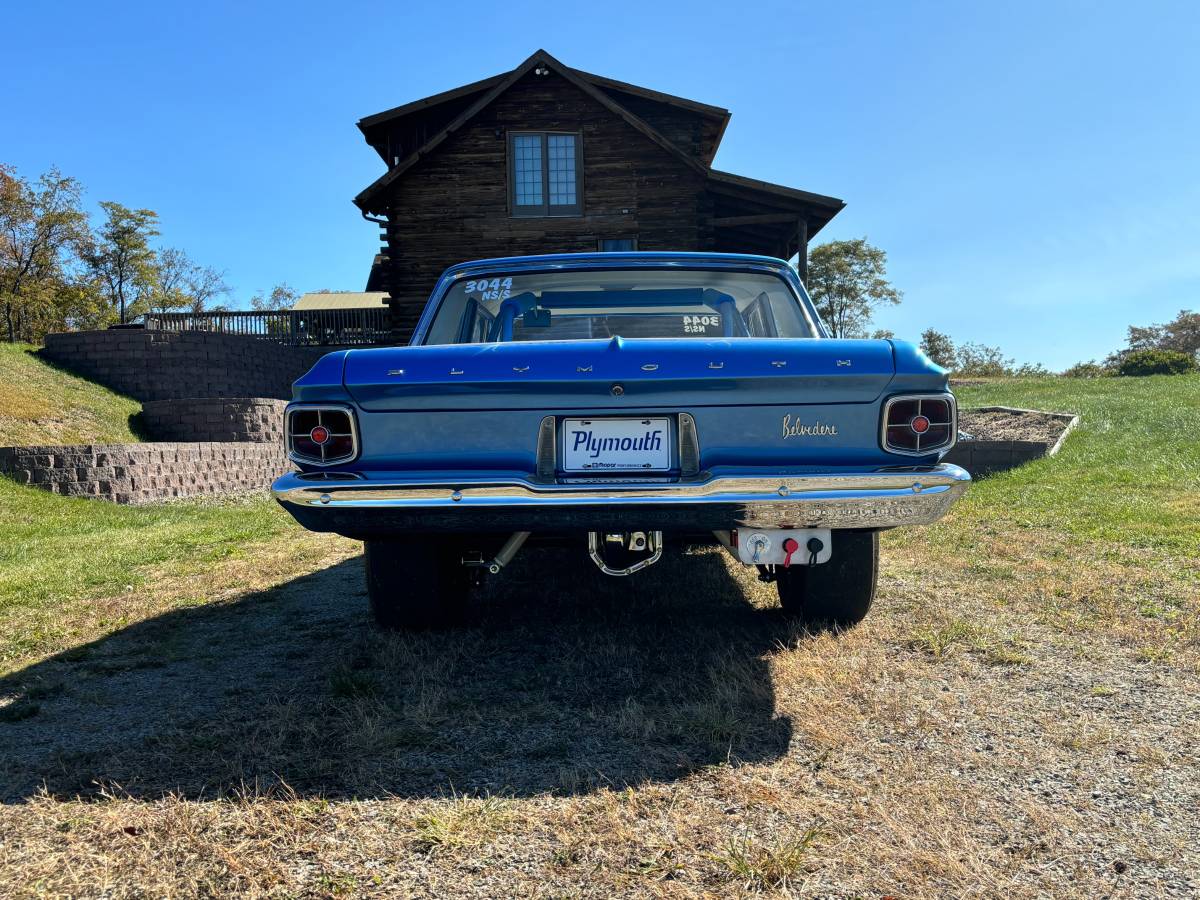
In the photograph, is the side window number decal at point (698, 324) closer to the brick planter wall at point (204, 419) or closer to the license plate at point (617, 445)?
the license plate at point (617, 445)

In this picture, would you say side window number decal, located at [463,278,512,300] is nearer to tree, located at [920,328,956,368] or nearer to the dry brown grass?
the dry brown grass

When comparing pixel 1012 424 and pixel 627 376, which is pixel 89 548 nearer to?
pixel 627 376

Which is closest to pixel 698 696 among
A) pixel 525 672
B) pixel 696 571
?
pixel 525 672

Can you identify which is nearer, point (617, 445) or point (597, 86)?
point (617, 445)

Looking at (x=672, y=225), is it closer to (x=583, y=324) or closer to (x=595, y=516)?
(x=583, y=324)

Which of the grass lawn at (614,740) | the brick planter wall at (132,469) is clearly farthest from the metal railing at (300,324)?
the grass lawn at (614,740)

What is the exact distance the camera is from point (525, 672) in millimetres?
3021

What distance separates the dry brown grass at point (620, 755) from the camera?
1743mm

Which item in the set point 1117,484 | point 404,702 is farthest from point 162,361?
point 1117,484

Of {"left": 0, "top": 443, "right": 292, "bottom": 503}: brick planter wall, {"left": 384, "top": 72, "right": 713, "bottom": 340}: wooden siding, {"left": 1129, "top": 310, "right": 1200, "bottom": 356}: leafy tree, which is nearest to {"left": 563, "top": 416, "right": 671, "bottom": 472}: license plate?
{"left": 0, "top": 443, "right": 292, "bottom": 503}: brick planter wall

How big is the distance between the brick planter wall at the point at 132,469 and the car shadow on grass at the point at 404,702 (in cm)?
720

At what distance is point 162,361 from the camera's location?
1691 centimetres

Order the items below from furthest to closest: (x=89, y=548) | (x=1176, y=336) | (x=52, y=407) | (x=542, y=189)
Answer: (x=1176, y=336)
(x=542, y=189)
(x=52, y=407)
(x=89, y=548)

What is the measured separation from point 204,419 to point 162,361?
11.1 ft
